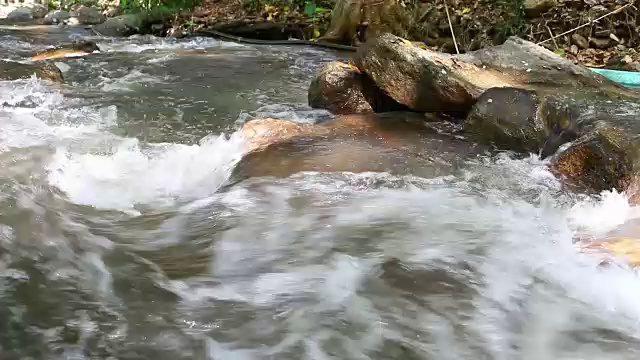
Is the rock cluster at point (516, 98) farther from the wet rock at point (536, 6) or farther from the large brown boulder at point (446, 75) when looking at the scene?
the wet rock at point (536, 6)

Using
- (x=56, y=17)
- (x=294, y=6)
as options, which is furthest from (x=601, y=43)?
(x=56, y=17)

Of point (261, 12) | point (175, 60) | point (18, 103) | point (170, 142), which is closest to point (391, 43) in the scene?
point (170, 142)

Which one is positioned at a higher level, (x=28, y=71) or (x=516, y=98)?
(x=516, y=98)

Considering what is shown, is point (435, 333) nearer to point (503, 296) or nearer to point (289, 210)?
point (503, 296)

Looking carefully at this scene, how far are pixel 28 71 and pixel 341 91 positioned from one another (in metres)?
4.26

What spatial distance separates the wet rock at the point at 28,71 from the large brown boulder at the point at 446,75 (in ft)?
13.8

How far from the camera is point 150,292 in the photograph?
8.80 feet

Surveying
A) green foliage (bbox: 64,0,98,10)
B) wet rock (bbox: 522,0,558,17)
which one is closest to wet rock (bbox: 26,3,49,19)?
green foliage (bbox: 64,0,98,10)

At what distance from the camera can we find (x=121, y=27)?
13.8 meters

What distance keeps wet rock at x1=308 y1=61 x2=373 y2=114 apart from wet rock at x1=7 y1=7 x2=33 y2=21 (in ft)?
50.1

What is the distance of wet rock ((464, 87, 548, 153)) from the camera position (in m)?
4.42

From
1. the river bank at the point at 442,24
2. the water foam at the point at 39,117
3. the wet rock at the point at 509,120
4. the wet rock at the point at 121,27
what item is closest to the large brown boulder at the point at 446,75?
the wet rock at the point at 509,120

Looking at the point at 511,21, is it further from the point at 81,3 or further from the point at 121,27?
the point at 81,3

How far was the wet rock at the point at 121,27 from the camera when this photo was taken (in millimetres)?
13664
